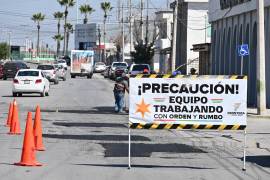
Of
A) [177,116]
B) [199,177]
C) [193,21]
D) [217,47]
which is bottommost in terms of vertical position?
[199,177]

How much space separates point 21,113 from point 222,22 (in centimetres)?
2119

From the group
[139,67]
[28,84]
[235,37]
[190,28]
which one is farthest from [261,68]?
[190,28]

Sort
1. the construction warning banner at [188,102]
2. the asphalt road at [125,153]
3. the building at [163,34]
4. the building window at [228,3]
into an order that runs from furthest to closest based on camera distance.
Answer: the building at [163,34] < the building window at [228,3] < the construction warning banner at [188,102] < the asphalt road at [125,153]

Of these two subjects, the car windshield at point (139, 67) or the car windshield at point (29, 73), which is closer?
the car windshield at point (29, 73)

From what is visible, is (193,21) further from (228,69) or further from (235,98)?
(235,98)

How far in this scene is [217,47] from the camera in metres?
46.1

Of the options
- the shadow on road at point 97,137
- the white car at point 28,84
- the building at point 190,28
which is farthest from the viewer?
the building at point 190,28

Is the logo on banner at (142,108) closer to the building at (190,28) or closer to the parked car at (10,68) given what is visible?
the parked car at (10,68)

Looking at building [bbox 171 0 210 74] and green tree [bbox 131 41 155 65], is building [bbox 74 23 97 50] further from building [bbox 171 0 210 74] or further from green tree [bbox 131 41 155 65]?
building [bbox 171 0 210 74]

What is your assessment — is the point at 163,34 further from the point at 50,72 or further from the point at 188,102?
the point at 188,102

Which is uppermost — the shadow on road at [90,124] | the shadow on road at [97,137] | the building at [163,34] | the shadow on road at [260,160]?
the building at [163,34]

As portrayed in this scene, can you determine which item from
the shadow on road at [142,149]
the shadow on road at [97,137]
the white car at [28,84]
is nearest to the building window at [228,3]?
the white car at [28,84]

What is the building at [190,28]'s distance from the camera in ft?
226

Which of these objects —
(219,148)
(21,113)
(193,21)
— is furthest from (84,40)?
(219,148)
